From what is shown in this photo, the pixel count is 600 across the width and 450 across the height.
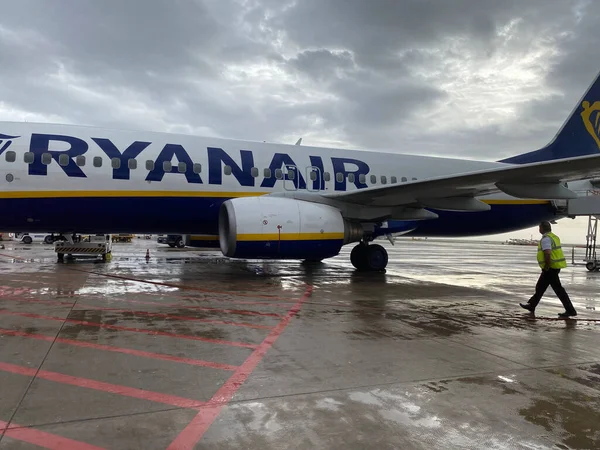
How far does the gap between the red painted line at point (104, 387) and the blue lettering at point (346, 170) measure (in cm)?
1040

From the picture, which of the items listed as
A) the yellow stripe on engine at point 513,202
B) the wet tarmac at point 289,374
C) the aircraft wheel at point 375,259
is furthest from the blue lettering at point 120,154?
the yellow stripe on engine at point 513,202

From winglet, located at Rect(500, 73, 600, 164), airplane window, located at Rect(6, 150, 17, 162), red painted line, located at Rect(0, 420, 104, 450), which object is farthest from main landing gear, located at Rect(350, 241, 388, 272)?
red painted line, located at Rect(0, 420, 104, 450)

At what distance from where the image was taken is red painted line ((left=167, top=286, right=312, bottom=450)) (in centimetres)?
265

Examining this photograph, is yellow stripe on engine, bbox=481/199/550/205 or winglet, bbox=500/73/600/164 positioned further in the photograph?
winglet, bbox=500/73/600/164

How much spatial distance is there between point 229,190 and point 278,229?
2.28 metres

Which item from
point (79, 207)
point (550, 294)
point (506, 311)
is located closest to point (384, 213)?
point (550, 294)

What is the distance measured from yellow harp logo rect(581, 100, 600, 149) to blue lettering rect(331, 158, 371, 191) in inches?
319

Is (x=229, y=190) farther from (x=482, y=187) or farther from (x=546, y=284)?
(x=546, y=284)

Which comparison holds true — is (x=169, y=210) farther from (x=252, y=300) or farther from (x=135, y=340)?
(x=135, y=340)

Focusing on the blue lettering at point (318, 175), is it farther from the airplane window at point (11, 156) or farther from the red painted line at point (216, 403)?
the red painted line at point (216, 403)

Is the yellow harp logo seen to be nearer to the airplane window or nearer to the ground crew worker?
the ground crew worker

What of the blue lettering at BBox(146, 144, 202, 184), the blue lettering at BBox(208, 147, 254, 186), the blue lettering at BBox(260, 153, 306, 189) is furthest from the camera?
the blue lettering at BBox(260, 153, 306, 189)

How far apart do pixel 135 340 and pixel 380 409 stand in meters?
2.88

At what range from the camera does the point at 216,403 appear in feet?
10.5
